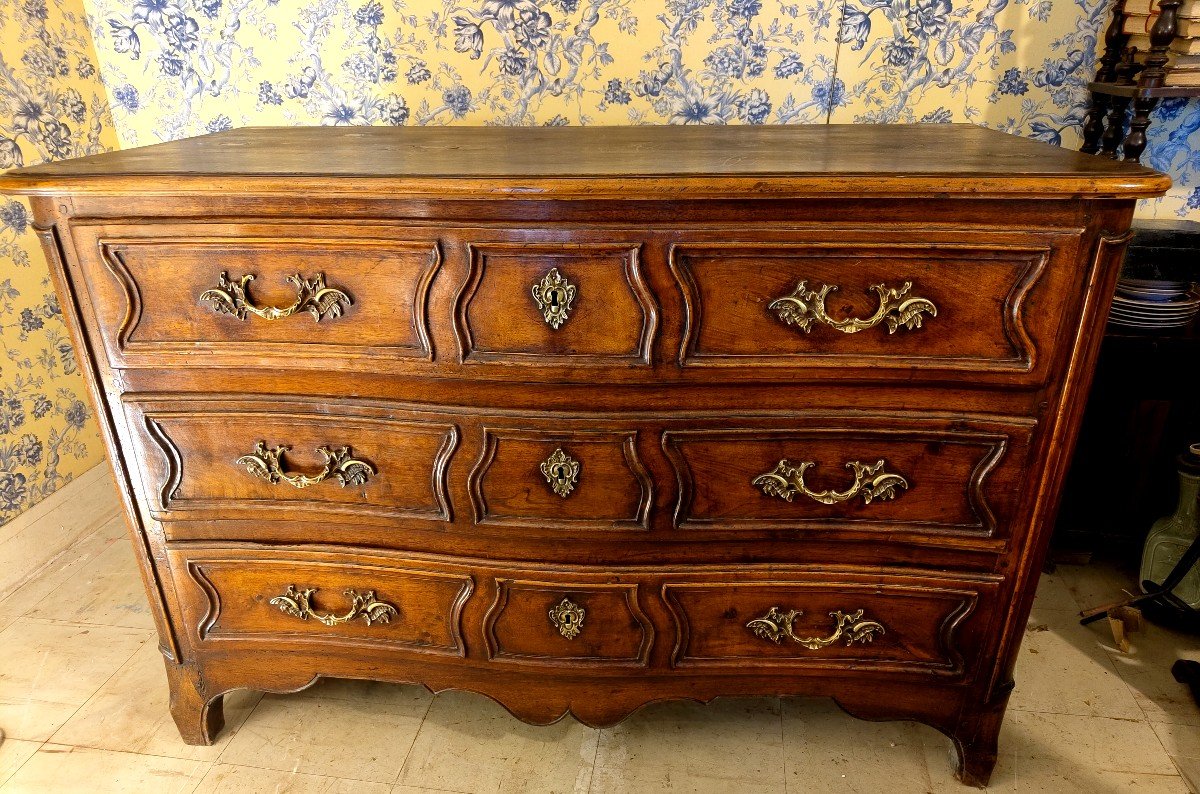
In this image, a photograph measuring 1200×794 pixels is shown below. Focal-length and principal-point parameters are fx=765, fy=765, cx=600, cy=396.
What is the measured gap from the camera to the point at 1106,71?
1.63 m

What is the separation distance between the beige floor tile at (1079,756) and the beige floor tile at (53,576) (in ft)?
7.37

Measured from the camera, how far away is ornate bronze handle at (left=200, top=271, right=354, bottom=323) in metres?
1.15

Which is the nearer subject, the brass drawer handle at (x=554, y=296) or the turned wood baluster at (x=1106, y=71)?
the brass drawer handle at (x=554, y=296)

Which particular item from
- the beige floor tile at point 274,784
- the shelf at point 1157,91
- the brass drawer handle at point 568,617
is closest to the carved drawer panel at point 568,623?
the brass drawer handle at point 568,617

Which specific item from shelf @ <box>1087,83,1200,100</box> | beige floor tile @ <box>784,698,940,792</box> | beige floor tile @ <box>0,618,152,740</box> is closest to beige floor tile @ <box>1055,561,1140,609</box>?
beige floor tile @ <box>784,698,940,792</box>

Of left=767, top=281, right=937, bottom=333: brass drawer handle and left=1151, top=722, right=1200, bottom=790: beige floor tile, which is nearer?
left=767, top=281, right=937, bottom=333: brass drawer handle

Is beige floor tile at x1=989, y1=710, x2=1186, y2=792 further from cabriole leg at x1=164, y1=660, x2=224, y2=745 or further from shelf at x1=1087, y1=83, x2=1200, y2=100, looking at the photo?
cabriole leg at x1=164, y1=660, x2=224, y2=745

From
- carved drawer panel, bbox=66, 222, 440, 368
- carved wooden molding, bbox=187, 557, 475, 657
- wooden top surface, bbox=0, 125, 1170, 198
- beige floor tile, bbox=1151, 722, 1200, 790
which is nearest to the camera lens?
wooden top surface, bbox=0, 125, 1170, 198

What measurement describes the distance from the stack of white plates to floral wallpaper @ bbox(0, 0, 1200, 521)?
26 centimetres

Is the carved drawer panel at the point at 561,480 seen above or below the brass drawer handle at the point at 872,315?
below

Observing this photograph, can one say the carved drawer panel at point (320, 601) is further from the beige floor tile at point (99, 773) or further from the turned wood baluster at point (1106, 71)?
the turned wood baluster at point (1106, 71)

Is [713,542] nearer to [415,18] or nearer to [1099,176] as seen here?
[1099,176]

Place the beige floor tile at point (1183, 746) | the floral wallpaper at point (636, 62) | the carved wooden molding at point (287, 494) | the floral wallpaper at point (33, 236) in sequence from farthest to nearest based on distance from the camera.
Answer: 1. the floral wallpaper at point (33, 236)
2. the floral wallpaper at point (636, 62)
3. the beige floor tile at point (1183, 746)
4. the carved wooden molding at point (287, 494)

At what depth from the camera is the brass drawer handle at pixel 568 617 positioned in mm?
1326
